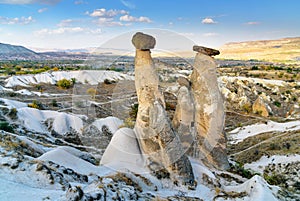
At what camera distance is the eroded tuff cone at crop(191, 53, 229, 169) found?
10.5 m

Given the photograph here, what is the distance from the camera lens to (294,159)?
11.1 meters

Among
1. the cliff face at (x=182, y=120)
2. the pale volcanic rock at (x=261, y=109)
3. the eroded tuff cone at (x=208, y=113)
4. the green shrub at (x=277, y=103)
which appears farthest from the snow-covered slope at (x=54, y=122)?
the green shrub at (x=277, y=103)

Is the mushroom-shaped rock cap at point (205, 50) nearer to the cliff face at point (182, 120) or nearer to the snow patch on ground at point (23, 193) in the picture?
the cliff face at point (182, 120)

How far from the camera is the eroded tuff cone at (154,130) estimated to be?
7.99m

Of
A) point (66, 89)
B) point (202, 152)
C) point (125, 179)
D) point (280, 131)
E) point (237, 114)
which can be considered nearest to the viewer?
point (125, 179)

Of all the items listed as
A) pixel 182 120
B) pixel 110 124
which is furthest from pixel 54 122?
pixel 182 120

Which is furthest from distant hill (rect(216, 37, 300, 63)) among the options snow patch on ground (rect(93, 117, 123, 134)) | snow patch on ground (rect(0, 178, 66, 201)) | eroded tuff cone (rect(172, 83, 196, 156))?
snow patch on ground (rect(0, 178, 66, 201))

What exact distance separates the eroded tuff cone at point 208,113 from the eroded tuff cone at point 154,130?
2.44m

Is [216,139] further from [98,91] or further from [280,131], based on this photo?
[98,91]

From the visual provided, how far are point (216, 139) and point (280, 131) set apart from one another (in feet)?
27.2


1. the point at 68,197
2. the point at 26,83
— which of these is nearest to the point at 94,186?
the point at 68,197

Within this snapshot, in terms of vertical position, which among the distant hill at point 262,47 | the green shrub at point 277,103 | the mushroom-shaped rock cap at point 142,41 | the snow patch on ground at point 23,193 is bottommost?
the green shrub at point 277,103

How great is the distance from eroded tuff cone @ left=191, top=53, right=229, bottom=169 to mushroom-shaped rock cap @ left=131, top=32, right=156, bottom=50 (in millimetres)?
2865

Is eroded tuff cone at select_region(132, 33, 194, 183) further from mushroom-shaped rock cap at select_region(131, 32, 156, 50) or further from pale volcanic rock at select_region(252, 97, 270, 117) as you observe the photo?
pale volcanic rock at select_region(252, 97, 270, 117)
